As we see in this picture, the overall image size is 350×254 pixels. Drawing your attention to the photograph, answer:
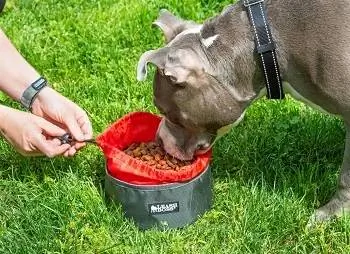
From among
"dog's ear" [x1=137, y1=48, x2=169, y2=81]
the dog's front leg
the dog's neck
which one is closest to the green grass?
the dog's front leg

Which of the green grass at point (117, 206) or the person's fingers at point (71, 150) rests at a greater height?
the person's fingers at point (71, 150)

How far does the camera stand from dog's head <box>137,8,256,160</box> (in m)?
3.62

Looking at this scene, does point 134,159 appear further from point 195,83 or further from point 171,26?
point 171,26

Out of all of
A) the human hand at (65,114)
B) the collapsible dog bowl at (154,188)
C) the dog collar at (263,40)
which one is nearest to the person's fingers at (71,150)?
the human hand at (65,114)

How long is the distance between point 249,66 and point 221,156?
2.77 feet

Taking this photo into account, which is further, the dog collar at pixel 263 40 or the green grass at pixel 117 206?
the green grass at pixel 117 206

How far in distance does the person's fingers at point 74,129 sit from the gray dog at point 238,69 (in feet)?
1.33

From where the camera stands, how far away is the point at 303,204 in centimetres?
402

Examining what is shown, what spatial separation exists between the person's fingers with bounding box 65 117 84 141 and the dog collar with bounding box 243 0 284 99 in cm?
93

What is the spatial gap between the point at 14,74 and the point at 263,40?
1370mm

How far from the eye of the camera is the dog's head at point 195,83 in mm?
3625

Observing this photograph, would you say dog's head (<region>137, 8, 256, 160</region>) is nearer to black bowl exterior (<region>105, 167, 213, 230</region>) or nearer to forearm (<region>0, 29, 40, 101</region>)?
black bowl exterior (<region>105, 167, 213, 230</region>)

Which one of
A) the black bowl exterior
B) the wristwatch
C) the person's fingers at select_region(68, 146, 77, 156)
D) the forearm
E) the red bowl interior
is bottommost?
the black bowl exterior

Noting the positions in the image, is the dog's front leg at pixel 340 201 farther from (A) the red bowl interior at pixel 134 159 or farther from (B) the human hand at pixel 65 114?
(B) the human hand at pixel 65 114
